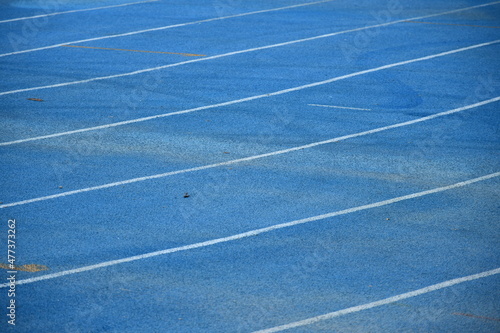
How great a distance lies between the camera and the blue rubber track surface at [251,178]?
6684mm

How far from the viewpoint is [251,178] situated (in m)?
9.46

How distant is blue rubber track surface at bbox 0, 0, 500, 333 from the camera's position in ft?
21.9

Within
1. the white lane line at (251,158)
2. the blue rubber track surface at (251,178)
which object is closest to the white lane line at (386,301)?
the blue rubber track surface at (251,178)

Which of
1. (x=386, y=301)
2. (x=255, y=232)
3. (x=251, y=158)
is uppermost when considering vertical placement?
(x=386, y=301)

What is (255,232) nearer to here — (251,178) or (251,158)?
(251,178)

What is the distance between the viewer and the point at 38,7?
19750 mm

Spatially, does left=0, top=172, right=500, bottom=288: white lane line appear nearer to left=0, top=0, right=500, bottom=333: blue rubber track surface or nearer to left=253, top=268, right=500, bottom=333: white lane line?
left=0, top=0, right=500, bottom=333: blue rubber track surface

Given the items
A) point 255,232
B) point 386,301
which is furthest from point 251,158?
point 386,301

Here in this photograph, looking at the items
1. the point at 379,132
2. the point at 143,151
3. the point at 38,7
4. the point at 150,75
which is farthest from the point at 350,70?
the point at 38,7

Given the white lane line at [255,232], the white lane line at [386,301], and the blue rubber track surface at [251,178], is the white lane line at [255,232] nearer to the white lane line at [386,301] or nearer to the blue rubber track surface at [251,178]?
the blue rubber track surface at [251,178]

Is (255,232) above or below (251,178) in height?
above

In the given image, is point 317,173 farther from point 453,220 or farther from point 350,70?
point 350,70

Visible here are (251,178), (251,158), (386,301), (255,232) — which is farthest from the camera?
(251,158)

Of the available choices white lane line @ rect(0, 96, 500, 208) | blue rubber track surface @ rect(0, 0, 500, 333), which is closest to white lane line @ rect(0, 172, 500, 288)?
blue rubber track surface @ rect(0, 0, 500, 333)
